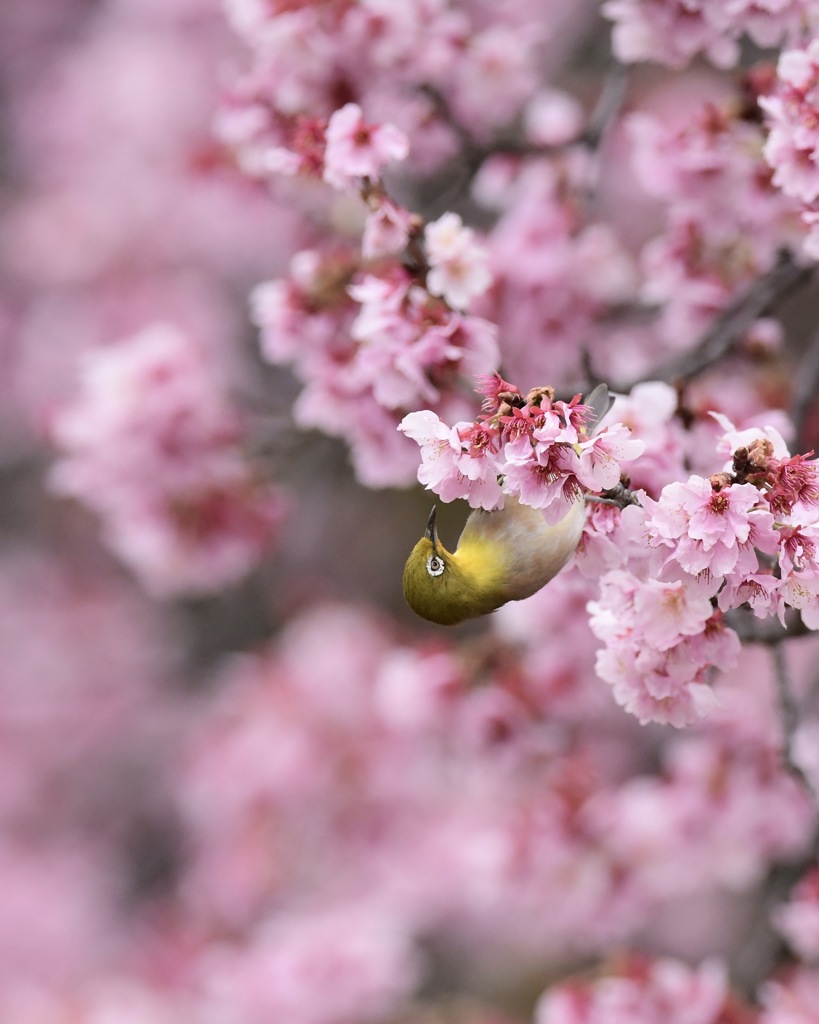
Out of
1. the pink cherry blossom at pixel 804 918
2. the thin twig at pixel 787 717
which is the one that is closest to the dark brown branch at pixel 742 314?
the thin twig at pixel 787 717

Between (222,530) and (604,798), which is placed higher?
(222,530)

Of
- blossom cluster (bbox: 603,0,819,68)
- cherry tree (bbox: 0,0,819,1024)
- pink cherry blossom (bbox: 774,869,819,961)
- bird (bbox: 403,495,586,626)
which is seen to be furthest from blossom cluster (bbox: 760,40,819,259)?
pink cherry blossom (bbox: 774,869,819,961)

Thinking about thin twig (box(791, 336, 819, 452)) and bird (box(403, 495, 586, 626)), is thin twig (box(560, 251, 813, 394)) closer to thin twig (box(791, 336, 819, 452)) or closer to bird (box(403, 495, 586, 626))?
thin twig (box(791, 336, 819, 452))

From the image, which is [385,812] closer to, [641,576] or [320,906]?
[320,906]

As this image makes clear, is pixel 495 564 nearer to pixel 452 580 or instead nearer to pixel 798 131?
pixel 452 580

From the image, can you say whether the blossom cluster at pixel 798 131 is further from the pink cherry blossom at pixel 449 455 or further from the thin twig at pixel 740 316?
the pink cherry blossom at pixel 449 455

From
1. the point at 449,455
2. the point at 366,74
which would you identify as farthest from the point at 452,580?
→ the point at 366,74

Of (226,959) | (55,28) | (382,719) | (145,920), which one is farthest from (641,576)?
(55,28)
